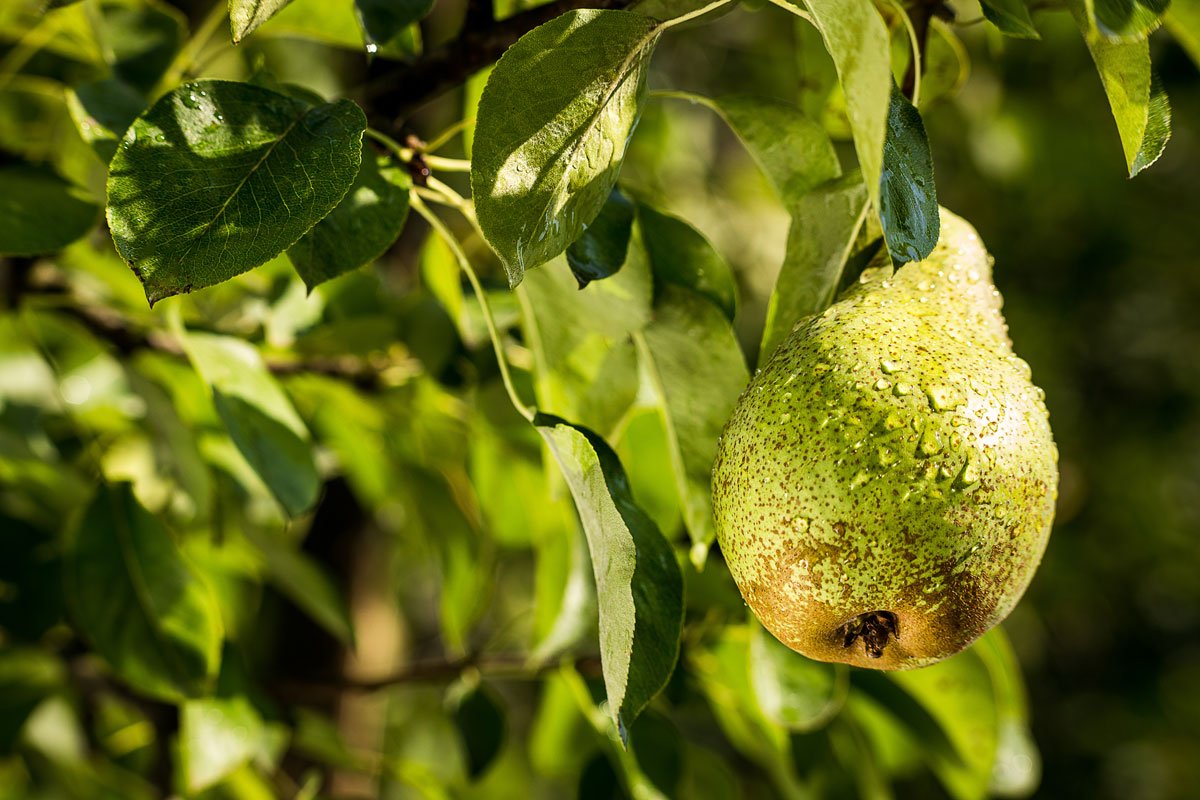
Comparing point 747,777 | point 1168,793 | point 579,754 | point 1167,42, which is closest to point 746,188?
point 1167,42

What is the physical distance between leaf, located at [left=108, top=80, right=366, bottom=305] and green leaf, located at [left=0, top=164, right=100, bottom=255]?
18cm

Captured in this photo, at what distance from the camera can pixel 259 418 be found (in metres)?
0.58

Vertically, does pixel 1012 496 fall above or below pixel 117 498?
above

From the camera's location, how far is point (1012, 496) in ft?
1.24

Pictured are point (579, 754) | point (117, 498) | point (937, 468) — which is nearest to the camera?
point (937, 468)

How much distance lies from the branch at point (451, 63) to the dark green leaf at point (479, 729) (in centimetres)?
45

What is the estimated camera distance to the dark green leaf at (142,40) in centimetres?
70

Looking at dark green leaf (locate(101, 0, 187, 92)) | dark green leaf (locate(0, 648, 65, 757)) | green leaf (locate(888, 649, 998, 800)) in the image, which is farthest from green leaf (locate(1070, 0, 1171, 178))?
dark green leaf (locate(0, 648, 65, 757))

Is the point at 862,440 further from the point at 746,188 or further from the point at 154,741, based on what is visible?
the point at 746,188

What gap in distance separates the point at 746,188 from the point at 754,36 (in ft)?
0.95

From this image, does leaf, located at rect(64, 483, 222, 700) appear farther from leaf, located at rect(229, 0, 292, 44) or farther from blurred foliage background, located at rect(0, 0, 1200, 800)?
leaf, located at rect(229, 0, 292, 44)

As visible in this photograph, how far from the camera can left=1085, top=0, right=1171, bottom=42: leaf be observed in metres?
0.35

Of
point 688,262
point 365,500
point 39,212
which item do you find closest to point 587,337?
point 688,262

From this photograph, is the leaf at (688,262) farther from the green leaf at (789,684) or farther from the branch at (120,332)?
the branch at (120,332)
